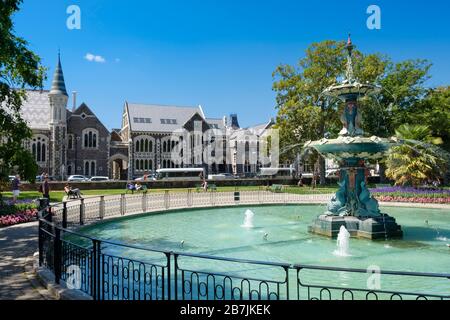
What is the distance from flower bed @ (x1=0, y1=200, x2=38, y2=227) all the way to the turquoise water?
335 centimetres

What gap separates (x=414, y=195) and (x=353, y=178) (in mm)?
13151

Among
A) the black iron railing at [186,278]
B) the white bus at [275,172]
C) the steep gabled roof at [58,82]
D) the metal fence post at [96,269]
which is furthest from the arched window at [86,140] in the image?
the metal fence post at [96,269]

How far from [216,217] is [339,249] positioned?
8.70 metres

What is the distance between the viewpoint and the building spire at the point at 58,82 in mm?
58909

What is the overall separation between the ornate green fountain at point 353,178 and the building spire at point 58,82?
178ft

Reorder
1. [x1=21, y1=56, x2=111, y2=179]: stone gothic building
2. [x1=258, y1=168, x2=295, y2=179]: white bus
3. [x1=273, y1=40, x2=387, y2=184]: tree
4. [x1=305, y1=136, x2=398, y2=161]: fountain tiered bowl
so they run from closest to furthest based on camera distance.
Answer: [x1=305, y1=136, x2=398, y2=161]: fountain tiered bowl, [x1=273, y1=40, x2=387, y2=184]: tree, [x1=21, y1=56, x2=111, y2=179]: stone gothic building, [x1=258, y1=168, x2=295, y2=179]: white bus

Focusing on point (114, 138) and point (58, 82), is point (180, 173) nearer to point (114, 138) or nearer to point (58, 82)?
point (114, 138)

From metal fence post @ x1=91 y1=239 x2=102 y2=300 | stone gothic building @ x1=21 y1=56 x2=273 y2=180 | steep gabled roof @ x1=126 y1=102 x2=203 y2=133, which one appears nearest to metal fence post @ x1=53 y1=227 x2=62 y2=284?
metal fence post @ x1=91 y1=239 x2=102 y2=300

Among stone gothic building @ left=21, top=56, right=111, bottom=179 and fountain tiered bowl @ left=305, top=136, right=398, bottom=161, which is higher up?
stone gothic building @ left=21, top=56, right=111, bottom=179

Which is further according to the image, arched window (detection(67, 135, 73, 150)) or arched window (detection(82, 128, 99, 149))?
arched window (detection(82, 128, 99, 149))

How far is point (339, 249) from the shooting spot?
1119 centimetres

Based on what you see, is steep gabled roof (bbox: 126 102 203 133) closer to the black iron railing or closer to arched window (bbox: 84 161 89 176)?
arched window (bbox: 84 161 89 176)

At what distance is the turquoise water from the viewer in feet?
29.5
